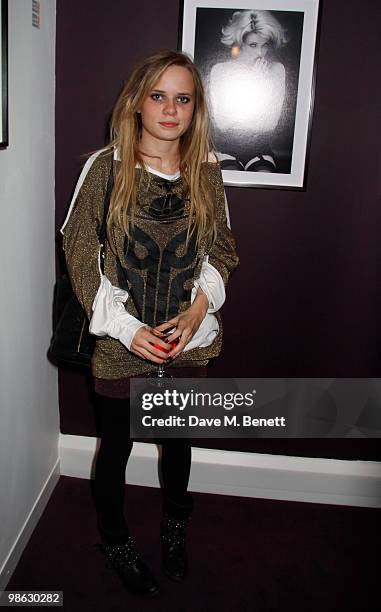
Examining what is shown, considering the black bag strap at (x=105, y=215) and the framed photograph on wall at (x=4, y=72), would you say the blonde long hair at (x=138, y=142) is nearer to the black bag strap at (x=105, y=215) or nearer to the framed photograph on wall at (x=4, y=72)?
the black bag strap at (x=105, y=215)

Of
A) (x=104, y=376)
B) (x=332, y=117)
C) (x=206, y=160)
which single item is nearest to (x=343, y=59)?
(x=332, y=117)

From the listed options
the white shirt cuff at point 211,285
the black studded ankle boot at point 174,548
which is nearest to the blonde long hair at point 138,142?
the white shirt cuff at point 211,285

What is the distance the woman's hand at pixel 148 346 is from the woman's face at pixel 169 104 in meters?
0.55

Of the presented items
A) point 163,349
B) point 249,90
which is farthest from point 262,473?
point 249,90

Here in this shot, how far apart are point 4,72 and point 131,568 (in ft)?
4.87

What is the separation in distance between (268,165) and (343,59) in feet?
1.34

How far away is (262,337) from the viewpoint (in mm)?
2406

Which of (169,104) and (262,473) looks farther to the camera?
(262,473)

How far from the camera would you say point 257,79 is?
215 cm

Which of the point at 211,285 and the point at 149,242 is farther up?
the point at 149,242

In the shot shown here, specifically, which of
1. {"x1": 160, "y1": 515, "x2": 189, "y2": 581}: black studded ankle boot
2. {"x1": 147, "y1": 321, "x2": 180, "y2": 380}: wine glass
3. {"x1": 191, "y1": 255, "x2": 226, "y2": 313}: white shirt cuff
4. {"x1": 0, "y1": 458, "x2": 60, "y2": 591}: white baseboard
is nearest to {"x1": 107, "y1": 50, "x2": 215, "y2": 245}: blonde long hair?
{"x1": 191, "y1": 255, "x2": 226, "y2": 313}: white shirt cuff

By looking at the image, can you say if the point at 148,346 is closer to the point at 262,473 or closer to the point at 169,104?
the point at 169,104

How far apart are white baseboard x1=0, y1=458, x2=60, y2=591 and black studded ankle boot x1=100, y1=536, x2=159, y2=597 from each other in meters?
0.28

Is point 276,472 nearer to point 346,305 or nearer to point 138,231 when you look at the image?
point 346,305
